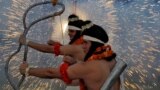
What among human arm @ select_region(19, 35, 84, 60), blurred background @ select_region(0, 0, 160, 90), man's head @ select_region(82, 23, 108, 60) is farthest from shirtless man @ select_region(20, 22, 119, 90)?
blurred background @ select_region(0, 0, 160, 90)

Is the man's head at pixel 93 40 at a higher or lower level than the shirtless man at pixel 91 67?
higher

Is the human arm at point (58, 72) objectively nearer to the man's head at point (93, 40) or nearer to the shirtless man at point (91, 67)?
the shirtless man at point (91, 67)

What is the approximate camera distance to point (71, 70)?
307 centimetres

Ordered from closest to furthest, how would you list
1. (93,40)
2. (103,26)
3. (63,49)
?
(93,40)
(63,49)
(103,26)

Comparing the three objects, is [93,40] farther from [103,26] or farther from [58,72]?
[103,26]

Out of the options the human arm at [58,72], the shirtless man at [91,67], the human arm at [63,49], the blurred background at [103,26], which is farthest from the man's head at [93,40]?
the blurred background at [103,26]

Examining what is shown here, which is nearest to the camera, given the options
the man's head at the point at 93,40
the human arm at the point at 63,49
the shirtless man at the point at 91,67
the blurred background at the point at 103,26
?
the shirtless man at the point at 91,67

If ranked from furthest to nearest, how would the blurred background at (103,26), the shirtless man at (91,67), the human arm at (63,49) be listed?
the blurred background at (103,26) < the human arm at (63,49) < the shirtless man at (91,67)

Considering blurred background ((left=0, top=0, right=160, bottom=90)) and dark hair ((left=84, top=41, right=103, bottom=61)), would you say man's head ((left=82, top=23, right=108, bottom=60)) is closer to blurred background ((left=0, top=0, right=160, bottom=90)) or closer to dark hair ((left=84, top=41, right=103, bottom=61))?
dark hair ((left=84, top=41, right=103, bottom=61))

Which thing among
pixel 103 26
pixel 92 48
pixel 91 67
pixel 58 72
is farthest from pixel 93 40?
pixel 103 26

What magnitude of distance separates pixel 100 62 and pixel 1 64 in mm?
11602

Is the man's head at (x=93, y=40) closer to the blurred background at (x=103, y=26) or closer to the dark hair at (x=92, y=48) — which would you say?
the dark hair at (x=92, y=48)

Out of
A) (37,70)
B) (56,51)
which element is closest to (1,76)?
(56,51)

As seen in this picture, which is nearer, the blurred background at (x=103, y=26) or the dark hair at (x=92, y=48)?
the dark hair at (x=92, y=48)
